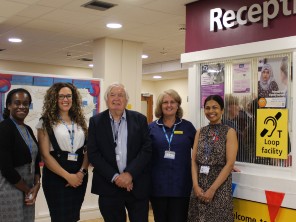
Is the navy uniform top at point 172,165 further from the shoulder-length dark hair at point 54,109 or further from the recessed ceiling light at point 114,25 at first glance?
the recessed ceiling light at point 114,25

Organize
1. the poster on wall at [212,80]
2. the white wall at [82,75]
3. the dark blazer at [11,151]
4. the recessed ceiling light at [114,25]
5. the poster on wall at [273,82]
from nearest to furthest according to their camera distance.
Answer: the dark blazer at [11,151] < the poster on wall at [273,82] < the poster on wall at [212,80] < the white wall at [82,75] < the recessed ceiling light at [114,25]

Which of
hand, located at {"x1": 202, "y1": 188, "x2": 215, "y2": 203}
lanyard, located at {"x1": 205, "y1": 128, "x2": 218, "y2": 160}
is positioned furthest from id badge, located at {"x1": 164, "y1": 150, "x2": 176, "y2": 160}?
hand, located at {"x1": 202, "y1": 188, "x2": 215, "y2": 203}

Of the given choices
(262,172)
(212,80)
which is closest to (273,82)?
(212,80)

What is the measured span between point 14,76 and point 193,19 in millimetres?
2138

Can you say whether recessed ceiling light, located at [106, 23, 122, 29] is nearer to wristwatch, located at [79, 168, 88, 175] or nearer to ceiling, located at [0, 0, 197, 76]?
ceiling, located at [0, 0, 197, 76]

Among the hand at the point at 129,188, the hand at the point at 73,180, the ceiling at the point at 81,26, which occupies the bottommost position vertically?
the hand at the point at 129,188

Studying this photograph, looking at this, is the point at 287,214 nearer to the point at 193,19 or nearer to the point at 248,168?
the point at 248,168

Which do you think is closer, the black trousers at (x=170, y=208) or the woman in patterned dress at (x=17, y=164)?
the woman in patterned dress at (x=17, y=164)

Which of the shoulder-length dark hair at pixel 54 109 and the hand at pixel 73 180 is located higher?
the shoulder-length dark hair at pixel 54 109

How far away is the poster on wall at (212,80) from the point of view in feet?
10.9

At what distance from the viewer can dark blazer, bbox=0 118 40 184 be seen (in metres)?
2.36

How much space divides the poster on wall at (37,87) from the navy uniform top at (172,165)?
2.13 m

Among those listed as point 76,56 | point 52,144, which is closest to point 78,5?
point 52,144

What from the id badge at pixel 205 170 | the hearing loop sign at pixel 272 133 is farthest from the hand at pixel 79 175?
the hearing loop sign at pixel 272 133
